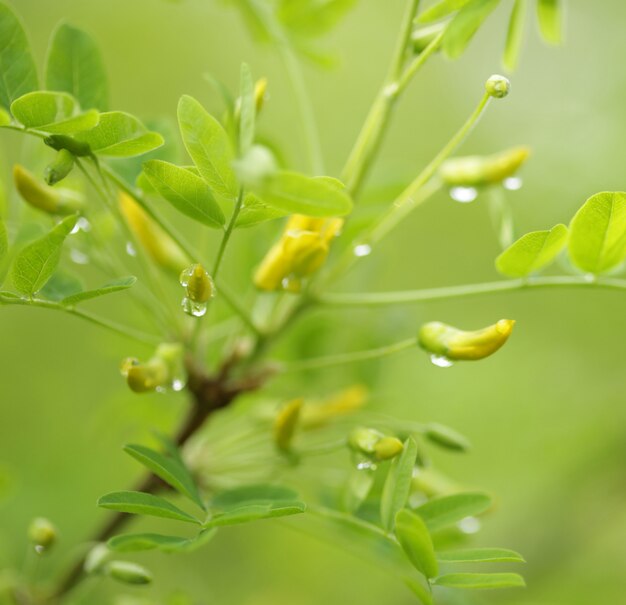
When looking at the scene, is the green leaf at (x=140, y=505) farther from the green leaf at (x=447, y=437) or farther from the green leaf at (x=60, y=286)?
the green leaf at (x=447, y=437)

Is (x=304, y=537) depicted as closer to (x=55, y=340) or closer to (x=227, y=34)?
(x=55, y=340)

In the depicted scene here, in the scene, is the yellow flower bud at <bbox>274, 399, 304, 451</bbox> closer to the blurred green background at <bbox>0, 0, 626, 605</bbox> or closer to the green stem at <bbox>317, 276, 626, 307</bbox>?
the green stem at <bbox>317, 276, 626, 307</bbox>

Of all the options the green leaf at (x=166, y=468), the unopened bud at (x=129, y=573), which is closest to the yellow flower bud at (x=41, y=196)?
the green leaf at (x=166, y=468)

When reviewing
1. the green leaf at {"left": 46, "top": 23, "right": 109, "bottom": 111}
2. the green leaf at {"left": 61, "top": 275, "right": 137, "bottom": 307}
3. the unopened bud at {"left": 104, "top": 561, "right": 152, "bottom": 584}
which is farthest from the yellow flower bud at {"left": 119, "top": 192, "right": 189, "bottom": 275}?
the unopened bud at {"left": 104, "top": 561, "right": 152, "bottom": 584}

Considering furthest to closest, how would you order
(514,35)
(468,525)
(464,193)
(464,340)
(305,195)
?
(468,525)
(464,193)
(514,35)
(464,340)
(305,195)

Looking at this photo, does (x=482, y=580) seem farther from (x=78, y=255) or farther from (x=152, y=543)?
(x=78, y=255)

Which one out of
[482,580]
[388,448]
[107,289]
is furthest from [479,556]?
[107,289]
